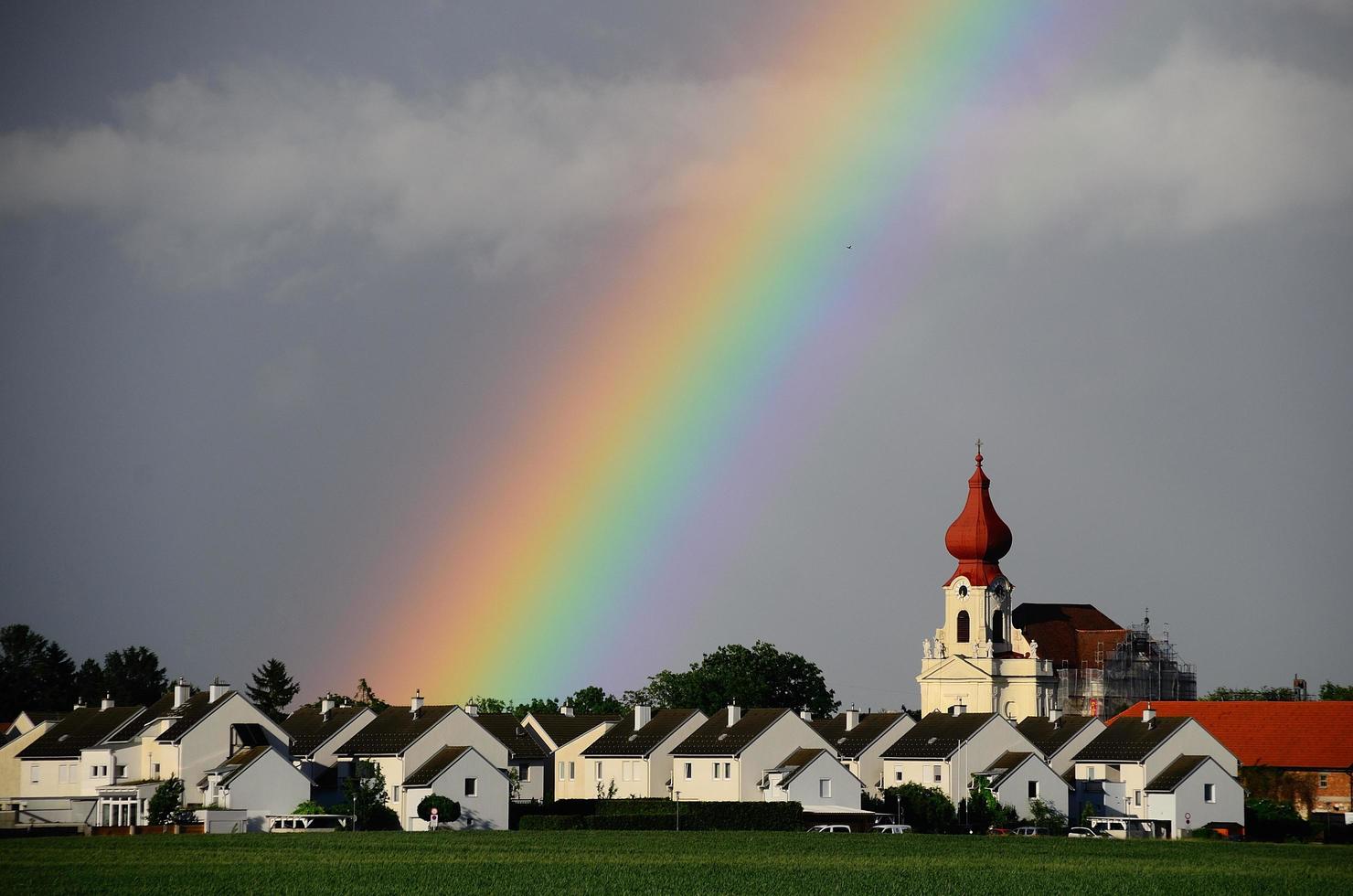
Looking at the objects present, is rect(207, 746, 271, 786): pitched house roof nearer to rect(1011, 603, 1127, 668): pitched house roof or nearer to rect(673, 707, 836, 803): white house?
rect(673, 707, 836, 803): white house

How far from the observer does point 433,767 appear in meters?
82.1

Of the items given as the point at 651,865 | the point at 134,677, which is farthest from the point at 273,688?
the point at 651,865

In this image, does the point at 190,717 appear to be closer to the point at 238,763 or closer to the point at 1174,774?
the point at 238,763

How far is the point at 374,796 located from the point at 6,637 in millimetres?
105665

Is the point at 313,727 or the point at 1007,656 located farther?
the point at 1007,656

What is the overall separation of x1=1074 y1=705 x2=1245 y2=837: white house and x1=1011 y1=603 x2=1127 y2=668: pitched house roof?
161ft

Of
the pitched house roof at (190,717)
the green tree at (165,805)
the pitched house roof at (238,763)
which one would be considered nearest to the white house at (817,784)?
the pitched house roof at (238,763)

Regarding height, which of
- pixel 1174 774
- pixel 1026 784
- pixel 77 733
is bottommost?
pixel 1026 784

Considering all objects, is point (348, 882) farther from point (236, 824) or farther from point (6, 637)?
point (6, 637)

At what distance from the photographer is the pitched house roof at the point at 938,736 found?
90250 millimetres

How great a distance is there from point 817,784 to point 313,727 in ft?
96.1

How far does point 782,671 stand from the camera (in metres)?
141

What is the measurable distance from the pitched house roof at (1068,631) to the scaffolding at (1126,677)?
2.04 ft

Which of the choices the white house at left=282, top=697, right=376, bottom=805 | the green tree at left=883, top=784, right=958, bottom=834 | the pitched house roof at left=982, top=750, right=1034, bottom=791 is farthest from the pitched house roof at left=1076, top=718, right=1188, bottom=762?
the white house at left=282, top=697, right=376, bottom=805
